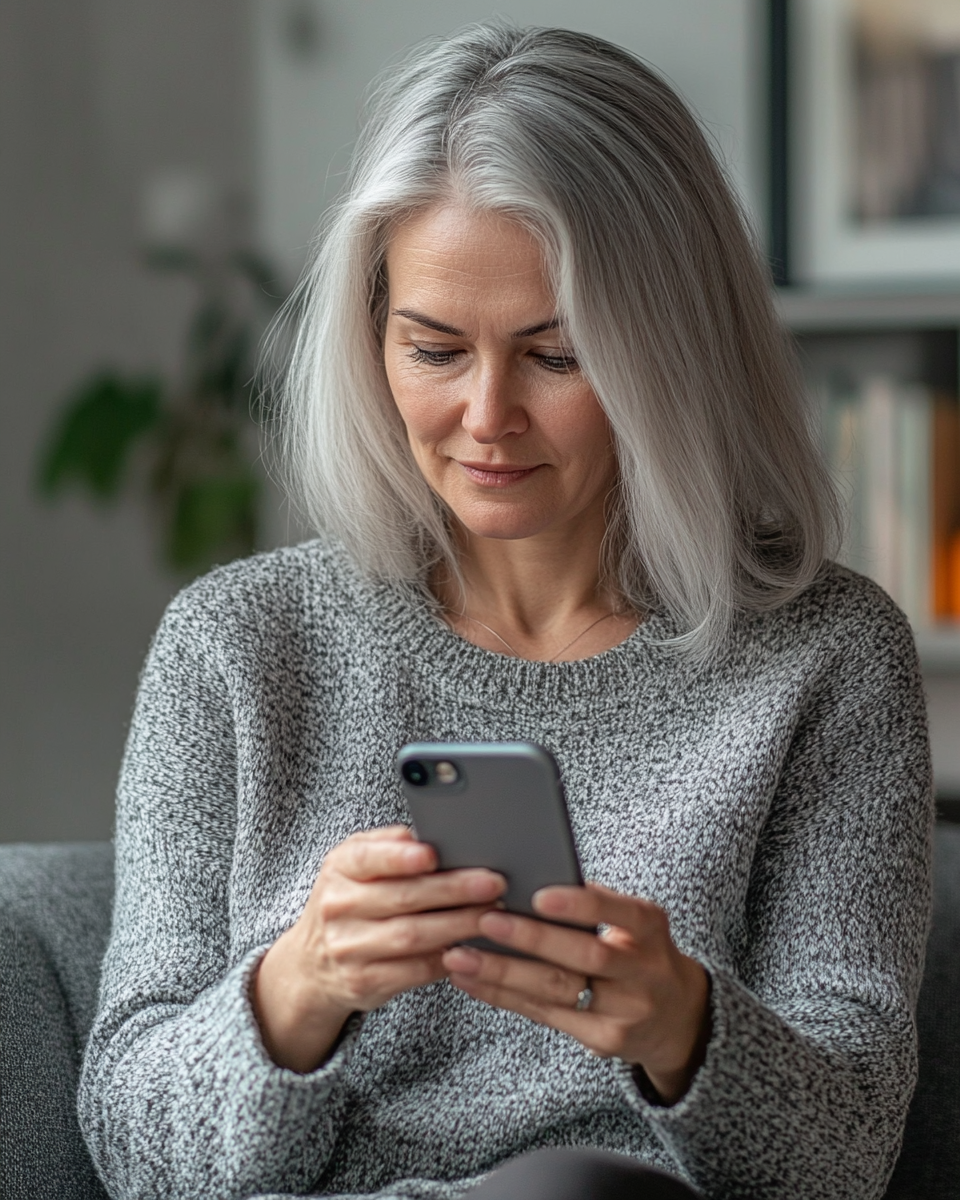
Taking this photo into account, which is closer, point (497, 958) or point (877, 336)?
point (497, 958)

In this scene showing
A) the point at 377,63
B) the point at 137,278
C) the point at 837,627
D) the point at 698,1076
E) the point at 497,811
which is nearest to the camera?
the point at 497,811

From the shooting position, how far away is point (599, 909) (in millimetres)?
848

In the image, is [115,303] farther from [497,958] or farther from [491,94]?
[497,958]

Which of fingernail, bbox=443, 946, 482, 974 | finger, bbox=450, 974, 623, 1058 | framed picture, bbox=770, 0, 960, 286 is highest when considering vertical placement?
framed picture, bbox=770, 0, 960, 286

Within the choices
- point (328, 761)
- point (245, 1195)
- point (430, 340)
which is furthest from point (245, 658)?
point (245, 1195)

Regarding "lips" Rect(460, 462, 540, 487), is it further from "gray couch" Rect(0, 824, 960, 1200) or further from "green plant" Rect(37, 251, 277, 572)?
"green plant" Rect(37, 251, 277, 572)

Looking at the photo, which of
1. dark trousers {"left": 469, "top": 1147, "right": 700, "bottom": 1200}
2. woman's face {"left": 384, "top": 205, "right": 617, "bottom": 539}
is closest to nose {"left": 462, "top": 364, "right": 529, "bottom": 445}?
woman's face {"left": 384, "top": 205, "right": 617, "bottom": 539}

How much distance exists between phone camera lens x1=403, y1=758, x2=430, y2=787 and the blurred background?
1.96m

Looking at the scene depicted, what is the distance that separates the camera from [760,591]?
125cm

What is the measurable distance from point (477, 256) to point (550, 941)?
521mm

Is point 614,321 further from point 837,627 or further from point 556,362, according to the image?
point 837,627

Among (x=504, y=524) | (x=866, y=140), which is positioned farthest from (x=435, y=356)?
(x=866, y=140)

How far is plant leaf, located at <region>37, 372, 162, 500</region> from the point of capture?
270 cm

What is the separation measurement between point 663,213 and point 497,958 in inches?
23.2
